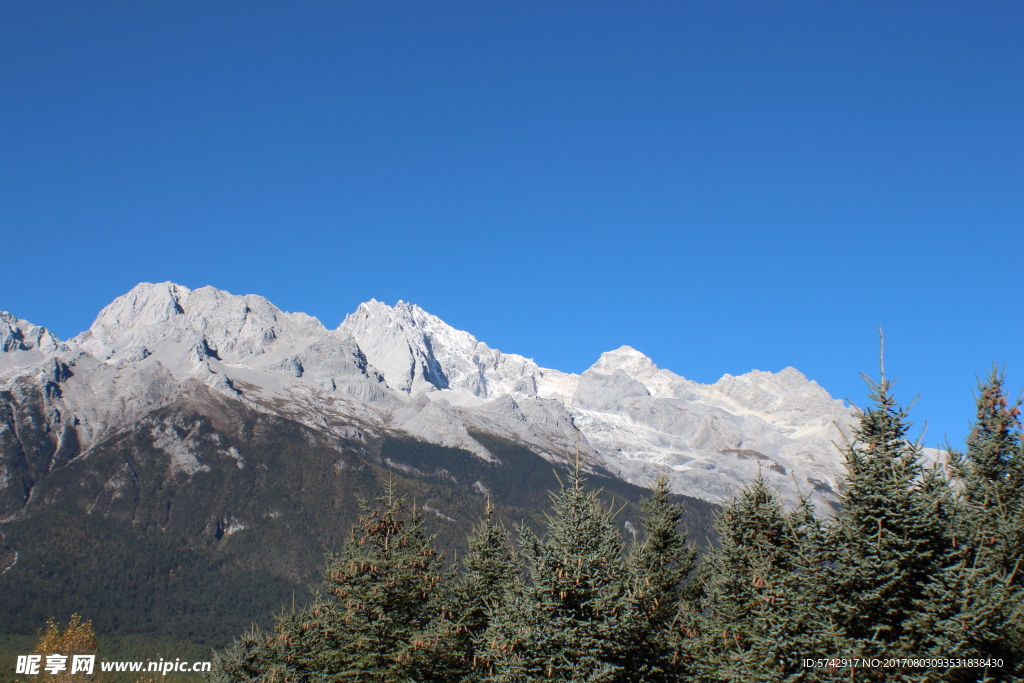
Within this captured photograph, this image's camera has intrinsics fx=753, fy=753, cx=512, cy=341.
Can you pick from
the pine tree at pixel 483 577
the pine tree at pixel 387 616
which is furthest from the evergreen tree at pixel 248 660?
the pine tree at pixel 387 616

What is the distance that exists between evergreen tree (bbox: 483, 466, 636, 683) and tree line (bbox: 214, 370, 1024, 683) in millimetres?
82

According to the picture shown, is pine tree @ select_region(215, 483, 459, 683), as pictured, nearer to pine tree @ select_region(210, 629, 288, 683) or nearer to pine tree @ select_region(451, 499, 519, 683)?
pine tree @ select_region(451, 499, 519, 683)

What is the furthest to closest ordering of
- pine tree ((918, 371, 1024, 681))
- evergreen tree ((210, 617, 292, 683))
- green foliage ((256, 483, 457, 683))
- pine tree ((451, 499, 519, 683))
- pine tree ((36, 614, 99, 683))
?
pine tree ((36, 614, 99, 683)) → evergreen tree ((210, 617, 292, 683)) → pine tree ((451, 499, 519, 683)) → green foliage ((256, 483, 457, 683)) → pine tree ((918, 371, 1024, 681))

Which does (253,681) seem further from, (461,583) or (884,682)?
(884,682)

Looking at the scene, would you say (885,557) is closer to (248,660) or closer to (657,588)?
(657,588)

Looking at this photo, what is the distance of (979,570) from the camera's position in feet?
69.1

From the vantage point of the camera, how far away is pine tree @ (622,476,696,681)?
31609mm

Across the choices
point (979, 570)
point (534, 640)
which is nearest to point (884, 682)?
point (979, 570)

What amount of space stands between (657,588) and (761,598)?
20733 millimetres

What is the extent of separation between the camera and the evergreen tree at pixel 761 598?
2336 centimetres

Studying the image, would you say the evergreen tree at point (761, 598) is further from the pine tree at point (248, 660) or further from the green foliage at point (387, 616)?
the pine tree at point (248, 660)

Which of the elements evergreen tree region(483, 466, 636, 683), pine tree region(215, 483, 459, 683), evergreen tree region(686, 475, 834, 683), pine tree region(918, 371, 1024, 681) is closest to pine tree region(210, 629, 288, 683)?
pine tree region(215, 483, 459, 683)

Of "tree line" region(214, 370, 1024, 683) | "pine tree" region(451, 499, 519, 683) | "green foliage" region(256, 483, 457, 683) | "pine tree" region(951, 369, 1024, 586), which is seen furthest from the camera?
"pine tree" region(451, 499, 519, 683)

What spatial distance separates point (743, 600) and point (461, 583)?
20377 millimetres
